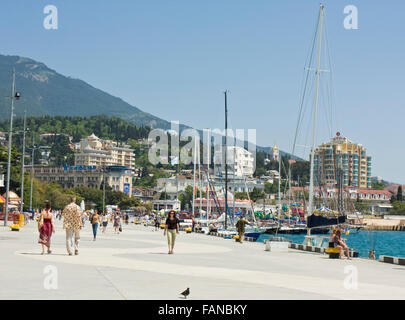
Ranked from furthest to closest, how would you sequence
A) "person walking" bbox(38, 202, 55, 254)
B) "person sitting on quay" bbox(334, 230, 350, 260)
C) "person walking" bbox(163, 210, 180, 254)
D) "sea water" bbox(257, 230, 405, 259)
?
"sea water" bbox(257, 230, 405, 259) → "person sitting on quay" bbox(334, 230, 350, 260) → "person walking" bbox(163, 210, 180, 254) → "person walking" bbox(38, 202, 55, 254)

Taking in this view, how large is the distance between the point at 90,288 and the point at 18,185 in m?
84.5

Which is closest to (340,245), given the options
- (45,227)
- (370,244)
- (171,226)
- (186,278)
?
(171,226)

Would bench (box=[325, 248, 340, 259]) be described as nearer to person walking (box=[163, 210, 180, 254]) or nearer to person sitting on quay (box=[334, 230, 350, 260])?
person sitting on quay (box=[334, 230, 350, 260])

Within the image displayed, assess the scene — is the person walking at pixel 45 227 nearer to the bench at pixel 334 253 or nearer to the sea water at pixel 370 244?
the bench at pixel 334 253

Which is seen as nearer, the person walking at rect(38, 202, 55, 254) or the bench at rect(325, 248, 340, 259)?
the person walking at rect(38, 202, 55, 254)

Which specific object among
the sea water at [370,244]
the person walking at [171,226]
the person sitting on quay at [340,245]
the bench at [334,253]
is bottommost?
the sea water at [370,244]

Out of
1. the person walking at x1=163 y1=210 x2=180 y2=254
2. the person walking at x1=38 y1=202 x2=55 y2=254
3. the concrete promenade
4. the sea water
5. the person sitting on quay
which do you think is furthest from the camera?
the sea water

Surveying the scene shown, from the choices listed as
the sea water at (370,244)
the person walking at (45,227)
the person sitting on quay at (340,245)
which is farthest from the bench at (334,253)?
the person walking at (45,227)

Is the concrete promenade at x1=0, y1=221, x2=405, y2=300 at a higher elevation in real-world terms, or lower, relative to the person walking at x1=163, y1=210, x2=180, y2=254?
lower

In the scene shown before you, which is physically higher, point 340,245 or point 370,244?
point 340,245

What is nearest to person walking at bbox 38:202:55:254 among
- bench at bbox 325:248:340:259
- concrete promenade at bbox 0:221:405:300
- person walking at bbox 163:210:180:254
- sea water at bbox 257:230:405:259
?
concrete promenade at bbox 0:221:405:300

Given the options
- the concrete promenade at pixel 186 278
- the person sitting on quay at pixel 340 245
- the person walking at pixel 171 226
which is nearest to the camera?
the concrete promenade at pixel 186 278

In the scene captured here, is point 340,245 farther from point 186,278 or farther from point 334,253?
point 186,278
